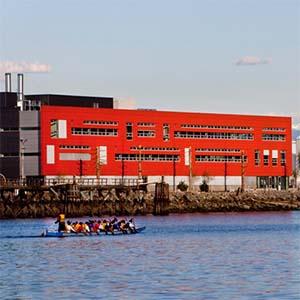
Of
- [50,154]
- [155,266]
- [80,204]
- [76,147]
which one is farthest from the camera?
[76,147]

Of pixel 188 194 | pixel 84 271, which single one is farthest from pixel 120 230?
pixel 188 194

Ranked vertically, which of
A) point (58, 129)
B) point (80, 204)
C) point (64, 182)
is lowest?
point (80, 204)

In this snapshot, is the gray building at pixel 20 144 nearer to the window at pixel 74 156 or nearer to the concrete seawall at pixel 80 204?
the window at pixel 74 156

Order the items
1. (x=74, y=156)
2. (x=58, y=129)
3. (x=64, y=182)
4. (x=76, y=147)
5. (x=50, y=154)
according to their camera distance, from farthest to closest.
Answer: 1. (x=76, y=147)
2. (x=74, y=156)
3. (x=58, y=129)
4. (x=50, y=154)
5. (x=64, y=182)

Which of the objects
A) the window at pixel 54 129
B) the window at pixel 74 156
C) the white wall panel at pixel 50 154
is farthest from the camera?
the window at pixel 74 156

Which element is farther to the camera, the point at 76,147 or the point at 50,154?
the point at 76,147

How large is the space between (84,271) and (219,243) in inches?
1036

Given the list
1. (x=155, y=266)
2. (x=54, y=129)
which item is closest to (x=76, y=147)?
(x=54, y=129)

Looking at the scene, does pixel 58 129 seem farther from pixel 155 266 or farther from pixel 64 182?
pixel 155 266

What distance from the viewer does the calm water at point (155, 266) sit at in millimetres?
55719

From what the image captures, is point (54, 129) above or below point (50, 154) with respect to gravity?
above

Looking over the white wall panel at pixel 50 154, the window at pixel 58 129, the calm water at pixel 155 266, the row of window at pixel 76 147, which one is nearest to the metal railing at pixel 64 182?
the white wall panel at pixel 50 154

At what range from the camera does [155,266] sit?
2721 inches

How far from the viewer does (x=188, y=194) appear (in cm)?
18238
